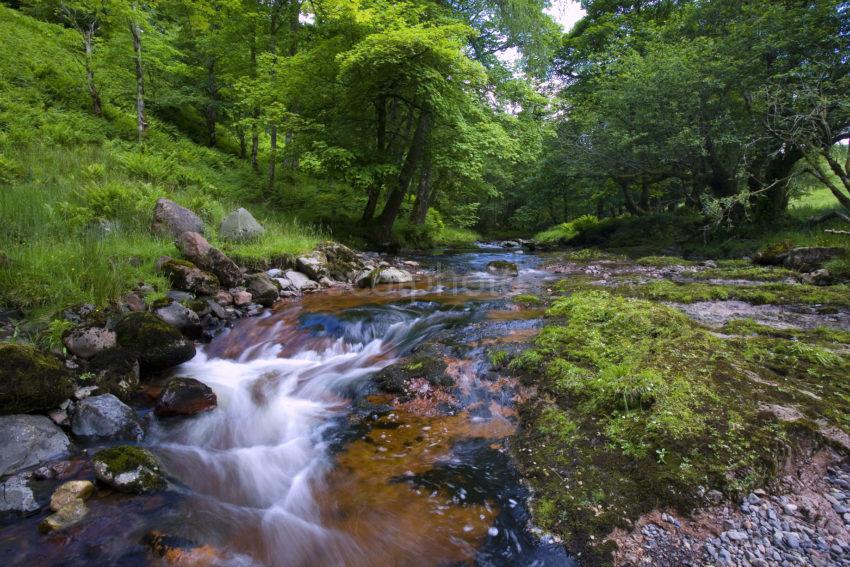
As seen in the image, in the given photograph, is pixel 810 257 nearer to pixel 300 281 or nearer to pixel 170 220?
pixel 300 281

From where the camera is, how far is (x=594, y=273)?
38.3ft

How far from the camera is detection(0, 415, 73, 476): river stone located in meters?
3.36

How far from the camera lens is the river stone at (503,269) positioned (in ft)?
40.4

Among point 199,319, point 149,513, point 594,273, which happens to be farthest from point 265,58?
point 149,513

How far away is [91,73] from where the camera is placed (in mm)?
12875

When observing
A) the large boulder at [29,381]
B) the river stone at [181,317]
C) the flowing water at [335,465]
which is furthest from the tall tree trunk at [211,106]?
the large boulder at [29,381]

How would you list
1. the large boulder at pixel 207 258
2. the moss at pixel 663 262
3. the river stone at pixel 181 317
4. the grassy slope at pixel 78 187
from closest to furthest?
the grassy slope at pixel 78 187 → the river stone at pixel 181 317 → the large boulder at pixel 207 258 → the moss at pixel 663 262

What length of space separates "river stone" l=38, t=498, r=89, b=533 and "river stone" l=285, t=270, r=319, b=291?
6.62 metres

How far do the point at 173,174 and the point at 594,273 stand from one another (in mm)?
12198

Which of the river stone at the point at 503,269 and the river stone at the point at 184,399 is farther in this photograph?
the river stone at the point at 503,269

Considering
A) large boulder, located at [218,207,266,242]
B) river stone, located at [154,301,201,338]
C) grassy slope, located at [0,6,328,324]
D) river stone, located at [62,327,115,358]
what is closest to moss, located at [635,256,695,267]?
grassy slope, located at [0,6,328,324]

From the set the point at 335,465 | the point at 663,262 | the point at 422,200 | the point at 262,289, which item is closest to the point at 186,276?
the point at 262,289

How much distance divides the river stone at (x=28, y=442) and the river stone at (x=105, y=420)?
204 mm

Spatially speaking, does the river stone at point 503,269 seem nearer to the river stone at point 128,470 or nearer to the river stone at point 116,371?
the river stone at point 116,371
